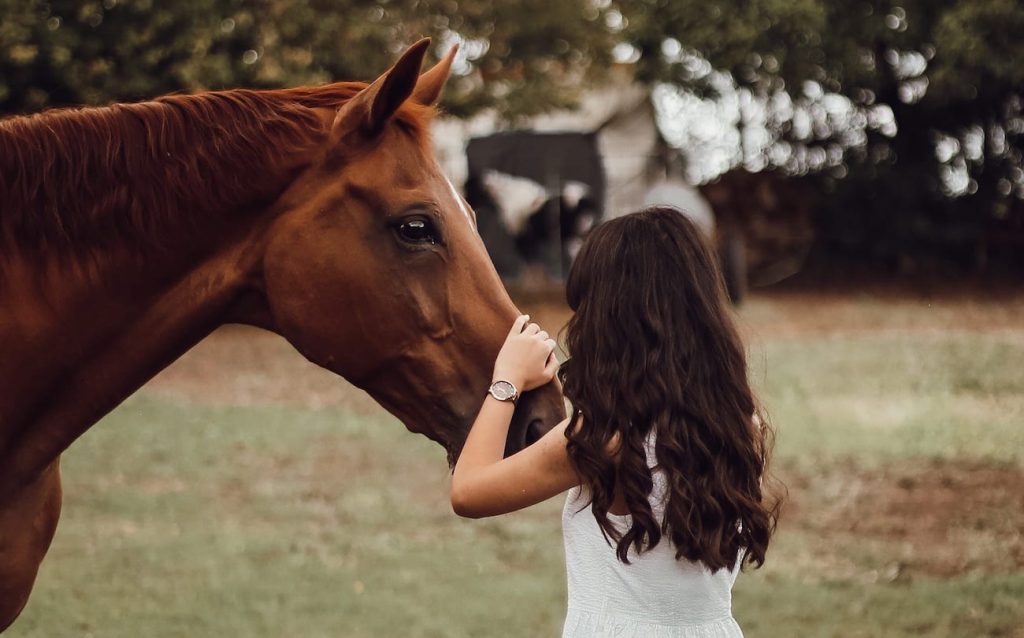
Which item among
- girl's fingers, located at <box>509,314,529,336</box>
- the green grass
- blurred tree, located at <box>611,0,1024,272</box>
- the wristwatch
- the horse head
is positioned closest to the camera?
the wristwatch

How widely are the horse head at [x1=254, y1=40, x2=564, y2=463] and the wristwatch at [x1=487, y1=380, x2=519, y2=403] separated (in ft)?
0.63

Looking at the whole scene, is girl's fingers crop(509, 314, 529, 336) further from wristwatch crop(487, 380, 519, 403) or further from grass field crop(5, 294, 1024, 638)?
grass field crop(5, 294, 1024, 638)

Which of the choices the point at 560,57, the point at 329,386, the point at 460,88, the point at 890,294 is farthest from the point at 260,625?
the point at 890,294

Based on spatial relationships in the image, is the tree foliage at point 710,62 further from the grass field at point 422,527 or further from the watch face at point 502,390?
the watch face at point 502,390

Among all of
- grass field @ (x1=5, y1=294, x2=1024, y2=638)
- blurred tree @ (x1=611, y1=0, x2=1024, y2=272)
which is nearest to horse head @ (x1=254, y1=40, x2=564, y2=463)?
grass field @ (x1=5, y1=294, x2=1024, y2=638)

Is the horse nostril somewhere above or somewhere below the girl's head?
below

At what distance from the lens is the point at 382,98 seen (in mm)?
2418

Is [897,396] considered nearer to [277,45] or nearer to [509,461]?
[509,461]

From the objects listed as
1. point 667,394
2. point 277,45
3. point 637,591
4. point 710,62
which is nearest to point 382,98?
point 667,394

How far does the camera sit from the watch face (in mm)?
2256

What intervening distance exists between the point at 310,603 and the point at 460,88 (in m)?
12.8

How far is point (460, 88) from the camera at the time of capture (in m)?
16.8

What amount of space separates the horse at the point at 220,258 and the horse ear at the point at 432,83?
0.59 ft

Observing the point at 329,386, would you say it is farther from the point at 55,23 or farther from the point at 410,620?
the point at 410,620
